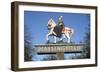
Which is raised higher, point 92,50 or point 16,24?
point 16,24

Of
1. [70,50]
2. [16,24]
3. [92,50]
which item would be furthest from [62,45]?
[16,24]

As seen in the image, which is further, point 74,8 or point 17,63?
point 74,8

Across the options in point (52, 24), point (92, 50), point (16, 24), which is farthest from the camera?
point (92, 50)

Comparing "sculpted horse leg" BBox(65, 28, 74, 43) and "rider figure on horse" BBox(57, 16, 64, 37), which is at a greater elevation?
"rider figure on horse" BBox(57, 16, 64, 37)

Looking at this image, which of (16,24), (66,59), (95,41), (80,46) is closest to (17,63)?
(16,24)

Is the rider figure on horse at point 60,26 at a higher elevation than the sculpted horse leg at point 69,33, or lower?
higher

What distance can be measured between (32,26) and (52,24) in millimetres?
152

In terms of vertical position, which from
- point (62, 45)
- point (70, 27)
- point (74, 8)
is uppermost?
point (74, 8)

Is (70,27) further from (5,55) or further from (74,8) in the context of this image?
(5,55)

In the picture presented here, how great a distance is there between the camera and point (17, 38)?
1563 millimetres

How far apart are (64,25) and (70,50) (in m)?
0.19

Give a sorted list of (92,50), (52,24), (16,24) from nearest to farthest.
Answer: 1. (16,24)
2. (52,24)
3. (92,50)

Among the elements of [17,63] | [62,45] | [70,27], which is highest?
[70,27]

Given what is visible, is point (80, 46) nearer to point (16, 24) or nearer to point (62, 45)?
point (62, 45)
